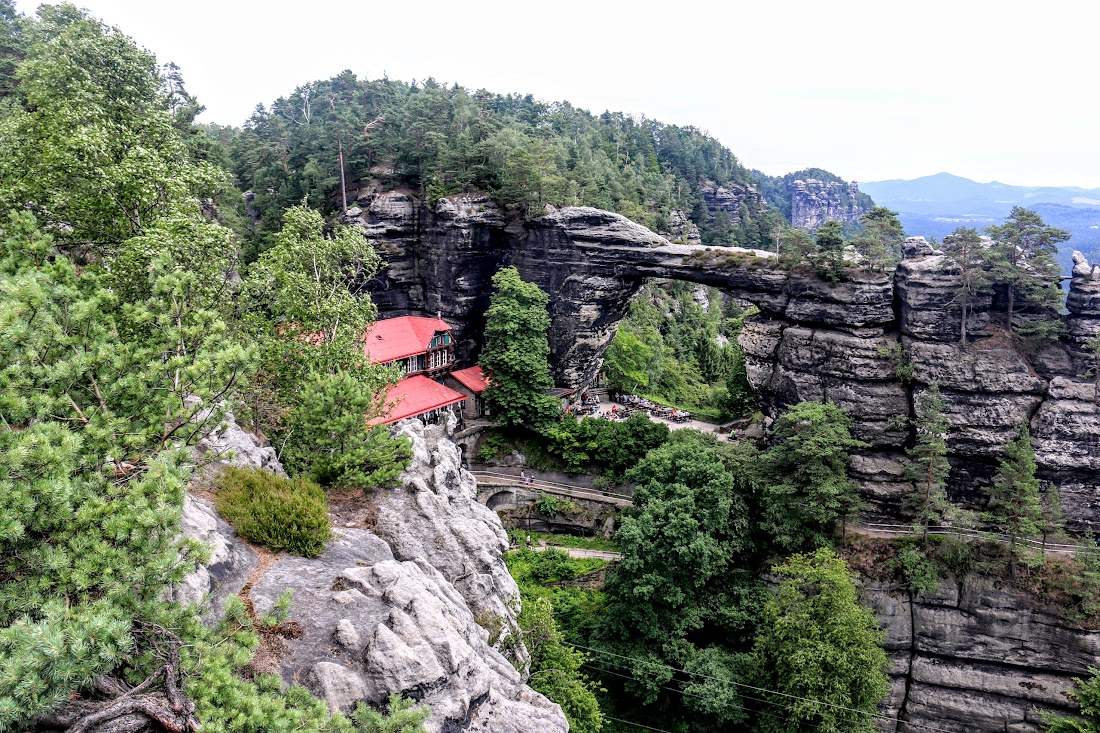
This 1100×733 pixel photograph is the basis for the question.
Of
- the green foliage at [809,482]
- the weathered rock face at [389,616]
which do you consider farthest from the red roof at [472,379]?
the weathered rock face at [389,616]

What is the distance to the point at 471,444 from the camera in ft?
129

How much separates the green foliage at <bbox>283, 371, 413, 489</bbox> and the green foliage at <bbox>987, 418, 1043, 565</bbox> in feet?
89.9

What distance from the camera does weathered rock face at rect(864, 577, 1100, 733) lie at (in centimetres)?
2627

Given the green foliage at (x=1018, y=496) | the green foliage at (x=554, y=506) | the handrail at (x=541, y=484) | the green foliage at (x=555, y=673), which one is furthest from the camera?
the handrail at (x=541, y=484)

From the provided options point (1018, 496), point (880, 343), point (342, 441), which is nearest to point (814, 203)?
point (880, 343)

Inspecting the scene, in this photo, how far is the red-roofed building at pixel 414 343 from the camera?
1489 inches

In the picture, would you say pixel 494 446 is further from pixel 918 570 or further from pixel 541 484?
pixel 918 570

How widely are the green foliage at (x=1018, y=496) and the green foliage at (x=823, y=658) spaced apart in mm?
8778

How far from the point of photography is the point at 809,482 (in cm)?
2869

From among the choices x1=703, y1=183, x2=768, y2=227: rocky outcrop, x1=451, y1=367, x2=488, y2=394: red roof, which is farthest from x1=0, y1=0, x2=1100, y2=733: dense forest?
x1=703, y1=183, x2=768, y2=227: rocky outcrop

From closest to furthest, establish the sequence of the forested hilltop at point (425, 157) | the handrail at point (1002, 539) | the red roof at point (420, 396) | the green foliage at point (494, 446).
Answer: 1. the handrail at point (1002, 539)
2. the red roof at point (420, 396)
3. the green foliage at point (494, 446)
4. the forested hilltop at point (425, 157)

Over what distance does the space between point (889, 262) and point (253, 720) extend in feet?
112

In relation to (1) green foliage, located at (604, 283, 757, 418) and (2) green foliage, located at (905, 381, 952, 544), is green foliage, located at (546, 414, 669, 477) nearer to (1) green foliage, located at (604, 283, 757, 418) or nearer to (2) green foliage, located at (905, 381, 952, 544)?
(1) green foliage, located at (604, 283, 757, 418)

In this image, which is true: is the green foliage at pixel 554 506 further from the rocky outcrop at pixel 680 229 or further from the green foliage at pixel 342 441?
the rocky outcrop at pixel 680 229
